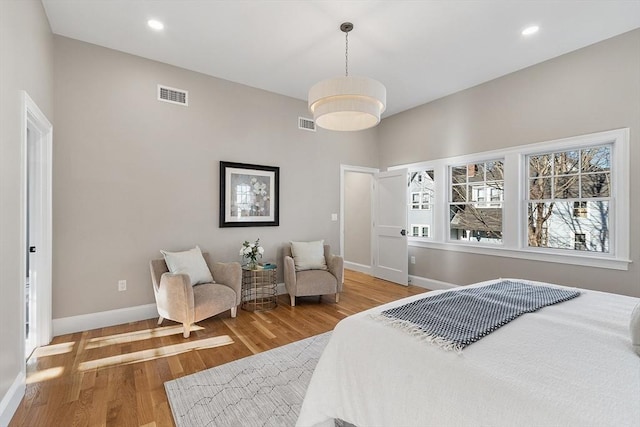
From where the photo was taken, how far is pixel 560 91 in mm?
3336

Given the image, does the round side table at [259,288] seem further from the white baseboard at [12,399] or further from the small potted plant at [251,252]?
the white baseboard at [12,399]

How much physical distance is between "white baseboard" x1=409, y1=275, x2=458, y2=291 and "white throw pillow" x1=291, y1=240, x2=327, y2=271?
5.77ft

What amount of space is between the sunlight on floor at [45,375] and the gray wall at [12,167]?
20 centimetres

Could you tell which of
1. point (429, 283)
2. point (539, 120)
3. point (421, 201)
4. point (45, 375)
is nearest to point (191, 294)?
point (45, 375)

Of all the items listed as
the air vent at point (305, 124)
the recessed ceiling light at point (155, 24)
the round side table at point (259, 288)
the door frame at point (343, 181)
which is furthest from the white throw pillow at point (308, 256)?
the recessed ceiling light at point (155, 24)

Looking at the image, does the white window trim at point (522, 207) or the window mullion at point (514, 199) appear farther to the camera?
the window mullion at point (514, 199)

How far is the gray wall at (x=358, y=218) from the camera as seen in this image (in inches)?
241

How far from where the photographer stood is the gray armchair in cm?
378

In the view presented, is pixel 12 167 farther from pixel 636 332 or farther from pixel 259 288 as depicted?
pixel 636 332

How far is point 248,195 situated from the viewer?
405 cm

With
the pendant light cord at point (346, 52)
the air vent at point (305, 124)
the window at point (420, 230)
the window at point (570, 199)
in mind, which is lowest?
the window at point (420, 230)

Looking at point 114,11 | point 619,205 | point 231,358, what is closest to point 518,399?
point 231,358

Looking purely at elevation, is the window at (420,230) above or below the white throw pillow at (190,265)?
above

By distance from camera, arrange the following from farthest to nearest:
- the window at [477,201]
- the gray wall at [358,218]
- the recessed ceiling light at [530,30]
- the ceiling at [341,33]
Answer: the gray wall at [358,218]
the window at [477,201]
the recessed ceiling light at [530,30]
the ceiling at [341,33]
